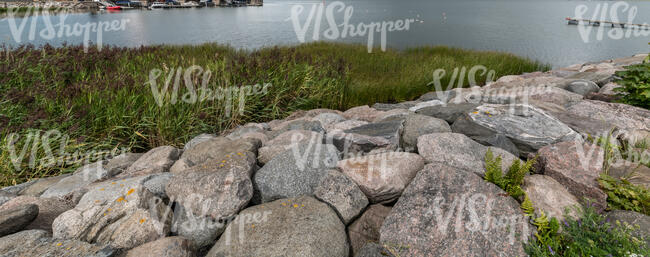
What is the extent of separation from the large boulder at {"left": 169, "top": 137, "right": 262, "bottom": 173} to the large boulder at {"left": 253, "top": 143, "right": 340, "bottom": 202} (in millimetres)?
396

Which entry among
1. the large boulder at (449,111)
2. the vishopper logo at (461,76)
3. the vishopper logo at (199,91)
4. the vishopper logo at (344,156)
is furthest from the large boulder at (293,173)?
the vishopper logo at (461,76)

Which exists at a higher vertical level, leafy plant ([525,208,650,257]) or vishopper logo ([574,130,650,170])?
vishopper logo ([574,130,650,170])

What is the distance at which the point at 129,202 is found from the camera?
242 centimetres

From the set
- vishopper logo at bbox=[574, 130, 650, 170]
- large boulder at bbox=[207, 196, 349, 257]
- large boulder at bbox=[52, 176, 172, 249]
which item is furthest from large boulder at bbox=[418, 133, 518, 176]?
large boulder at bbox=[52, 176, 172, 249]

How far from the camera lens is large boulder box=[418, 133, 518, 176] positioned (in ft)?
9.29

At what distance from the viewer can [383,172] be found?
2727mm

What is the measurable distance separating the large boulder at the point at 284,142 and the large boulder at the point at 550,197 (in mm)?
1906

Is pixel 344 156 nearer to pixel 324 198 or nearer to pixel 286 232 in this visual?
pixel 324 198

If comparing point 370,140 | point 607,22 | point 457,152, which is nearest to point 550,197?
point 457,152

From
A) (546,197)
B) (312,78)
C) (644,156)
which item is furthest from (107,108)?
(644,156)

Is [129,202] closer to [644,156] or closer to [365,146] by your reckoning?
[365,146]

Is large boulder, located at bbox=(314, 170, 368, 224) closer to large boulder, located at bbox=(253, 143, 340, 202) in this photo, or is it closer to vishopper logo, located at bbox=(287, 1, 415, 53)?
large boulder, located at bbox=(253, 143, 340, 202)

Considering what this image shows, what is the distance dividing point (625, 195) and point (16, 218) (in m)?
4.52

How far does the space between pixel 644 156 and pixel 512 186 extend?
150cm
